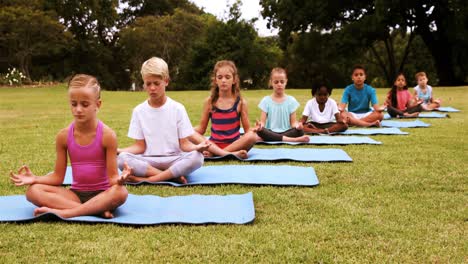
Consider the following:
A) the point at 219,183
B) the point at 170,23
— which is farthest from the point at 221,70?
the point at 170,23

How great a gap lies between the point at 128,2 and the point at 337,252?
4048cm

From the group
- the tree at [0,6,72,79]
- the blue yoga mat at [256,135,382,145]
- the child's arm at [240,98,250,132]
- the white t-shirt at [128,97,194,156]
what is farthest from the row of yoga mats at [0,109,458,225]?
the tree at [0,6,72,79]

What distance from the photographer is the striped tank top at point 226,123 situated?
5.79m

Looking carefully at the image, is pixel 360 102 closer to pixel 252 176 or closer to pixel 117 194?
pixel 252 176

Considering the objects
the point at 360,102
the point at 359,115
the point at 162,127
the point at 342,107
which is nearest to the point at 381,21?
the point at 360,102

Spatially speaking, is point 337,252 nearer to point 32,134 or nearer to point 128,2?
point 32,134

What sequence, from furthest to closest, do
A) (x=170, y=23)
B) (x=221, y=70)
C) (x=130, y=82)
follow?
(x=130, y=82)
(x=170, y=23)
(x=221, y=70)

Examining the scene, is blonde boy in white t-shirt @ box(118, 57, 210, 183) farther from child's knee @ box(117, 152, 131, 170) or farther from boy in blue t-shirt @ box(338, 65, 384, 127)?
boy in blue t-shirt @ box(338, 65, 384, 127)

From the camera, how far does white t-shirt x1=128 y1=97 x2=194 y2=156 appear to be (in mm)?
4398

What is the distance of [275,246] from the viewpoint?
2.62 metres

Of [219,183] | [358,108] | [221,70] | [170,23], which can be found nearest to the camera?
[219,183]

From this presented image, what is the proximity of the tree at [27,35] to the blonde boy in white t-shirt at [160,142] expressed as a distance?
26.3 metres

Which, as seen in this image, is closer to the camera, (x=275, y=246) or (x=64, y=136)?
(x=275, y=246)

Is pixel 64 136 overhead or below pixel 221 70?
below
